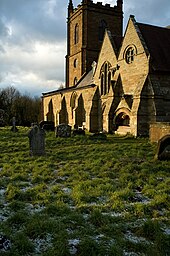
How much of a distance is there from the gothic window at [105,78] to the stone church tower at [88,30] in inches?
473

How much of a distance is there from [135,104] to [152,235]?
16.9m

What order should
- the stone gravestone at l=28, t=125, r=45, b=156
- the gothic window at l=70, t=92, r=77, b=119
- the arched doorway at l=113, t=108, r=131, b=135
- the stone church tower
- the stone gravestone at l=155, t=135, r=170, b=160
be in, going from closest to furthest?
the stone gravestone at l=155, t=135, r=170, b=160
the stone gravestone at l=28, t=125, r=45, b=156
the arched doorway at l=113, t=108, r=131, b=135
the gothic window at l=70, t=92, r=77, b=119
the stone church tower

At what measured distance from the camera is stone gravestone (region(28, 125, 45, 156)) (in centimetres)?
1239

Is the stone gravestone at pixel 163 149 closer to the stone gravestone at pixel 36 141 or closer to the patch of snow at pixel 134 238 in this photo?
the stone gravestone at pixel 36 141

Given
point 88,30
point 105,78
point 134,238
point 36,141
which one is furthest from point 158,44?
point 134,238

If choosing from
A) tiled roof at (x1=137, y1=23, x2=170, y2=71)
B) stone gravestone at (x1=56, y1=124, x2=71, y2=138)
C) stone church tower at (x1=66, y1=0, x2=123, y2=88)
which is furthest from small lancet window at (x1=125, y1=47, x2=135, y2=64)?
stone church tower at (x1=66, y1=0, x2=123, y2=88)

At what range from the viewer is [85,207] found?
20.0 feet

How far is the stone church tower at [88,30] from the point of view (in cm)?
4062

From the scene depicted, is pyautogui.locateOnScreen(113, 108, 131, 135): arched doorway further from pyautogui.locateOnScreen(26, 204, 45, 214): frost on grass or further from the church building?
pyautogui.locateOnScreen(26, 204, 45, 214): frost on grass

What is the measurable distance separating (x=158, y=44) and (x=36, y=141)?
16219mm

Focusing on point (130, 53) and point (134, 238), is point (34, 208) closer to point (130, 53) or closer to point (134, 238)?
point (134, 238)

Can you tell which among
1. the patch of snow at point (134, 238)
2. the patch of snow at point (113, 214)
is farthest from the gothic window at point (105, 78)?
the patch of snow at point (134, 238)

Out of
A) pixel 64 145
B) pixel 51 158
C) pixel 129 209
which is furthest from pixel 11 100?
pixel 129 209

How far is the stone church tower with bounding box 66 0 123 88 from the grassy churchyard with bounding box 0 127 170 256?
31930mm
